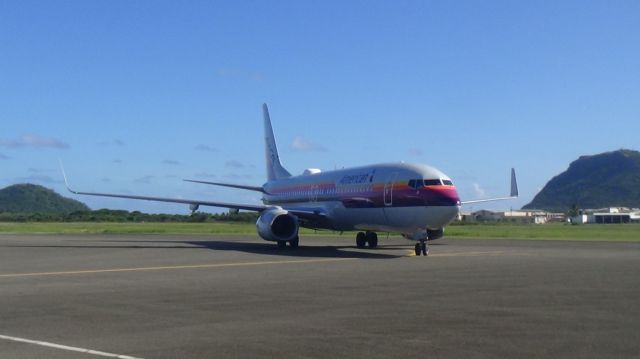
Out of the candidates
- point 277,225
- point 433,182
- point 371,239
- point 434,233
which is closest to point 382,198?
point 434,233

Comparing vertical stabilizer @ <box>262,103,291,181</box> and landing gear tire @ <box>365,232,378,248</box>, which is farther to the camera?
vertical stabilizer @ <box>262,103,291,181</box>

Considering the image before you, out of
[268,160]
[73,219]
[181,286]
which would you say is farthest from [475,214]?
[181,286]

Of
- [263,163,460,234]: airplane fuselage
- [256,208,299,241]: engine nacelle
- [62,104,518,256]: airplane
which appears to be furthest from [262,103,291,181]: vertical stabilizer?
[256,208,299,241]: engine nacelle

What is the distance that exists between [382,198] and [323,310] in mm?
17966

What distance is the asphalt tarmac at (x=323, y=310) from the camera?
30.4 ft

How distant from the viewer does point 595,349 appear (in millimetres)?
9000

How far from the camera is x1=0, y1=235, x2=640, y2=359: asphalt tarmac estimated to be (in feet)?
30.4

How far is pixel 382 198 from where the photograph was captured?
3041 cm

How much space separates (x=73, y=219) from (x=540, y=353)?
11417cm

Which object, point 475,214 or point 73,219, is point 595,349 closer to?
point 73,219

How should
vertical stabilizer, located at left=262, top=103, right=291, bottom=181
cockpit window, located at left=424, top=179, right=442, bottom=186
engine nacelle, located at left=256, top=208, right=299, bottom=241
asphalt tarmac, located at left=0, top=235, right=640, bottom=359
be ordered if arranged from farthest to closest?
vertical stabilizer, located at left=262, top=103, right=291, bottom=181 < engine nacelle, located at left=256, top=208, right=299, bottom=241 < cockpit window, located at left=424, top=179, right=442, bottom=186 < asphalt tarmac, located at left=0, top=235, right=640, bottom=359

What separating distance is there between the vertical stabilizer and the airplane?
5.68m

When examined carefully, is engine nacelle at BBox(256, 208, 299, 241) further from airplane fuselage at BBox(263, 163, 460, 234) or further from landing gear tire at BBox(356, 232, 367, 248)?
landing gear tire at BBox(356, 232, 367, 248)

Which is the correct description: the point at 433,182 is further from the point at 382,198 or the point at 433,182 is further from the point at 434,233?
the point at 382,198
